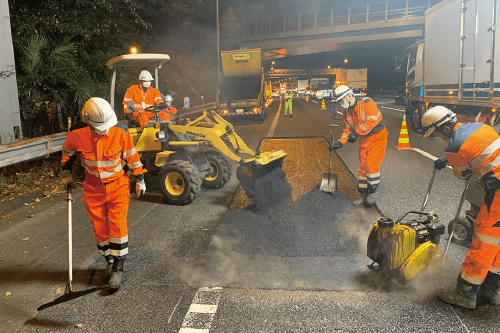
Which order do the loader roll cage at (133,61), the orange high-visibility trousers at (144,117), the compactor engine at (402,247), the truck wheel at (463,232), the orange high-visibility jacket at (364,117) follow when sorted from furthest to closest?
the orange high-visibility trousers at (144,117)
the loader roll cage at (133,61)
the orange high-visibility jacket at (364,117)
the truck wheel at (463,232)
the compactor engine at (402,247)

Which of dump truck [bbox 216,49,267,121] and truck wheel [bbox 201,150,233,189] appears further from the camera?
dump truck [bbox 216,49,267,121]

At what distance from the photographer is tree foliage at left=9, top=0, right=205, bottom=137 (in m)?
9.48

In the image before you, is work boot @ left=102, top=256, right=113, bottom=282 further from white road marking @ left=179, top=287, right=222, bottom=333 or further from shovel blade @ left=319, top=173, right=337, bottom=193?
shovel blade @ left=319, top=173, right=337, bottom=193

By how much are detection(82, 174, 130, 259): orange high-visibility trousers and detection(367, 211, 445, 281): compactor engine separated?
2408 millimetres

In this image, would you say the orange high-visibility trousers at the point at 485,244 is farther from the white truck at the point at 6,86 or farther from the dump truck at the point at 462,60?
the dump truck at the point at 462,60

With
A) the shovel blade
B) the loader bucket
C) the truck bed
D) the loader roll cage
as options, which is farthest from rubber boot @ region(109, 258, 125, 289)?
the truck bed

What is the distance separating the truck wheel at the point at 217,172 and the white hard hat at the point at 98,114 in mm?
3818

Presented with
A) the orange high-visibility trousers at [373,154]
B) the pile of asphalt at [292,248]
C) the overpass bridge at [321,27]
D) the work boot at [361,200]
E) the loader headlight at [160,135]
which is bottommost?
the pile of asphalt at [292,248]

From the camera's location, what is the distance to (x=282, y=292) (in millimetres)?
3682

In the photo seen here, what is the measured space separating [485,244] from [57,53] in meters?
10.5

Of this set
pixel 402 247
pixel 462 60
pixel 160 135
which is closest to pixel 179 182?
pixel 160 135

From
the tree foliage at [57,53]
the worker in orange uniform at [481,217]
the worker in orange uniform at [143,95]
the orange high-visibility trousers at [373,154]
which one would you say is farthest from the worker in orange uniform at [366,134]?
the tree foliage at [57,53]

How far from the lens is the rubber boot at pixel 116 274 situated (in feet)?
12.5

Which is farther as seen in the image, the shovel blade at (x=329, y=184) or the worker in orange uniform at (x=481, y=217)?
the shovel blade at (x=329, y=184)
